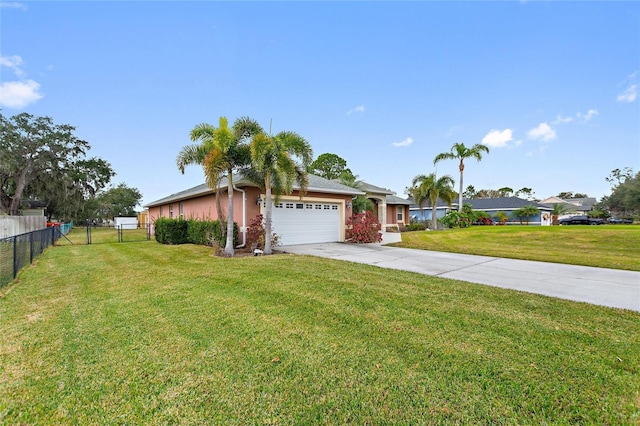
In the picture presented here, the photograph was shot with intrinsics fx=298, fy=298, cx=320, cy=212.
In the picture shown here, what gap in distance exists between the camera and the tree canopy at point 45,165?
77.7 ft

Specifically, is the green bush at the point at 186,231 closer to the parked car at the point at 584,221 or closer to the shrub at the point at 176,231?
the shrub at the point at 176,231

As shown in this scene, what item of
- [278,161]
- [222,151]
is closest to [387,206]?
[278,161]

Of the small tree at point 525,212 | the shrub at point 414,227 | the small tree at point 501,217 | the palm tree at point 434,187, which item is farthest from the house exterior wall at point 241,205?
the small tree at point 525,212

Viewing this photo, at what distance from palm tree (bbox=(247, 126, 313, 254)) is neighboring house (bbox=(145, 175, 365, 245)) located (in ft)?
4.27

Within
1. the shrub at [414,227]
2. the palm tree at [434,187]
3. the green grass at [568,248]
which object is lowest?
the green grass at [568,248]

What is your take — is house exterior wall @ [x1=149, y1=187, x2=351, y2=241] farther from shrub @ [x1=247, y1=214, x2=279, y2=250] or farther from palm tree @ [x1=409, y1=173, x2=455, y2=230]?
palm tree @ [x1=409, y1=173, x2=455, y2=230]

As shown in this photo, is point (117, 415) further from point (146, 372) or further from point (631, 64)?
point (631, 64)

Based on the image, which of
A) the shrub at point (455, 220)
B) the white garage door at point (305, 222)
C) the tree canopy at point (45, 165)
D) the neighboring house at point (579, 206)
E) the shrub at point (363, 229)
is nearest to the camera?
the white garage door at point (305, 222)

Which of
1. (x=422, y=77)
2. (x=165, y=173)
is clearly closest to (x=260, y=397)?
(x=422, y=77)

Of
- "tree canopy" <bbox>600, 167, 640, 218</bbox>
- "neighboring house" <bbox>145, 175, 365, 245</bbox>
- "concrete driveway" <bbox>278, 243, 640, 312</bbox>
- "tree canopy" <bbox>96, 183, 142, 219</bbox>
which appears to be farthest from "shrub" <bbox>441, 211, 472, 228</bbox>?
"tree canopy" <bbox>96, 183, 142, 219</bbox>

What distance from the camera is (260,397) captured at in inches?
96.5

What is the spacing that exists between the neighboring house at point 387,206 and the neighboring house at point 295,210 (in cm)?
678

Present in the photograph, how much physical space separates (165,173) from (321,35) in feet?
49.6

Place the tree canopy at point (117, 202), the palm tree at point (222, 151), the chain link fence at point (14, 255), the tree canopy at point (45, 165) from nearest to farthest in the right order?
the chain link fence at point (14, 255)
the palm tree at point (222, 151)
the tree canopy at point (45, 165)
the tree canopy at point (117, 202)
